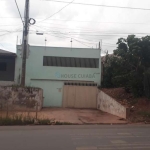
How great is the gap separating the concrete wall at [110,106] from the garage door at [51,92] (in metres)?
3.82

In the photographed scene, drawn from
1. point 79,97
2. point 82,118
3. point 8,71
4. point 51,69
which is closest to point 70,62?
point 51,69

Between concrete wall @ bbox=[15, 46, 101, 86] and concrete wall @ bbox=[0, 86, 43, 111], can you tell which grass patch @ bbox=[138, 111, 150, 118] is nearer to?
concrete wall @ bbox=[0, 86, 43, 111]

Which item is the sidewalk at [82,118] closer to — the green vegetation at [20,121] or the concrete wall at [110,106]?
the concrete wall at [110,106]

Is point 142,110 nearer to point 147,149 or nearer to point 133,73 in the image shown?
point 133,73

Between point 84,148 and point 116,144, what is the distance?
110cm

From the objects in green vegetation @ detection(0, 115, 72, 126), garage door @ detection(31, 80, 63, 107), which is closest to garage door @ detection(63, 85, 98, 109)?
garage door @ detection(31, 80, 63, 107)

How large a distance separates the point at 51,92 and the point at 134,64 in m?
9.10

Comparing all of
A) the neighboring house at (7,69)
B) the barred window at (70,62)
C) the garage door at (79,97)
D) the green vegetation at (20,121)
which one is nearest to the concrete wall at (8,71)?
the neighboring house at (7,69)

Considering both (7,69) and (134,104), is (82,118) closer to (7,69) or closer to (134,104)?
(134,104)

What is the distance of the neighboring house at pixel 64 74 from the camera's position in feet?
79.8

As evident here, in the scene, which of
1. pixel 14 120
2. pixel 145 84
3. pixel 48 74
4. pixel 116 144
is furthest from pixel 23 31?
pixel 116 144

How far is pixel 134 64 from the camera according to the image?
1898 centimetres

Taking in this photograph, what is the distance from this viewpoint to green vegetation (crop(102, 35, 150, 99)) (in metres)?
18.0

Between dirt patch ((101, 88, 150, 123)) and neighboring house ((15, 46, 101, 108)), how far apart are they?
3.47 m
